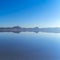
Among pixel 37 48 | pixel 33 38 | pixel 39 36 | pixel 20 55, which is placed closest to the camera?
pixel 20 55

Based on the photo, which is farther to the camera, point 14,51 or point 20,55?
point 14,51

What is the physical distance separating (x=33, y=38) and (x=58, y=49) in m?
0.70

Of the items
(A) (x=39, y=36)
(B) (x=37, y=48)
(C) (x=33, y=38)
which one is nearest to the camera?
(B) (x=37, y=48)

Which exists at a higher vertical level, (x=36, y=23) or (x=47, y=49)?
(x=36, y=23)

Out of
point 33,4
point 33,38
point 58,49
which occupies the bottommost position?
point 58,49

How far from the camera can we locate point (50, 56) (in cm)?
173

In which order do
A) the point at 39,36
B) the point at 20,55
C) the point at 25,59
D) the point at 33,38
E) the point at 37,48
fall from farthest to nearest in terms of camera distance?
the point at 39,36 < the point at 33,38 < the point at 37,48 < the point at 20,55 < the point at 25,59

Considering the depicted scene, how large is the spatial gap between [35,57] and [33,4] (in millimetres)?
954

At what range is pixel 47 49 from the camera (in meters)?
1.92

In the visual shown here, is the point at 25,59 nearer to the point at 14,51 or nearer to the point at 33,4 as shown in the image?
the point at 14,51

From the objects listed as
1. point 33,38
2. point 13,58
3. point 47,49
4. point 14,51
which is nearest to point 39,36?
point 33,38

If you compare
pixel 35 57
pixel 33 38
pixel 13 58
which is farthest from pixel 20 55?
pixel 33 38

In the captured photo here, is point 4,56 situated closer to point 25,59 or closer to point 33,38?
point 25,59

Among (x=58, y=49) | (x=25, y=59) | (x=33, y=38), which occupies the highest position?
(x=33, y=38)
